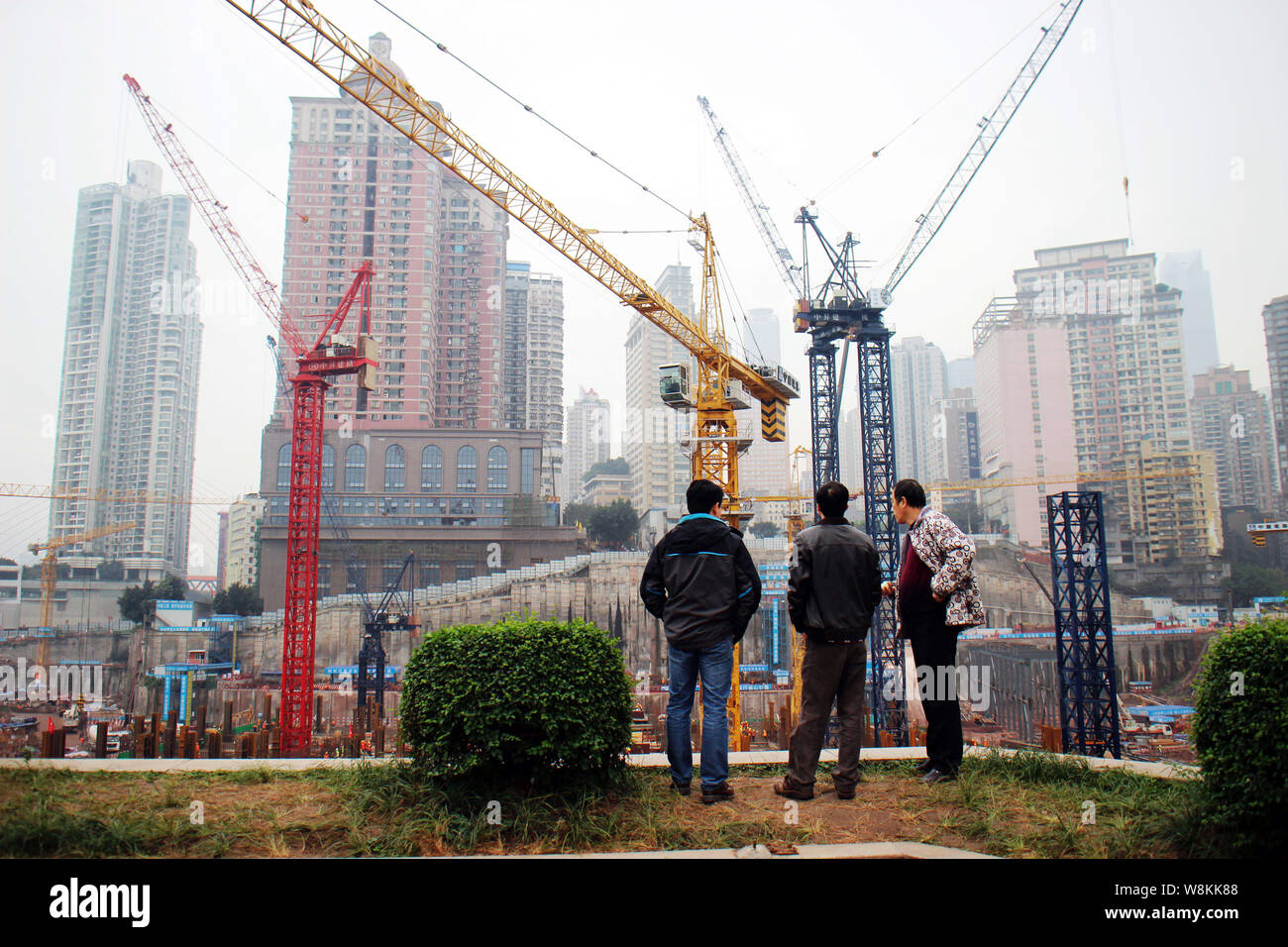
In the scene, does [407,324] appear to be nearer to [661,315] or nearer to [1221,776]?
[661,315]

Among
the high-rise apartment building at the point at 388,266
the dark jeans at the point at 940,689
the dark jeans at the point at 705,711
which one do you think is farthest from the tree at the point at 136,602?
the dark jeans at the point at 940,689

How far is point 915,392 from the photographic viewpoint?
410ft

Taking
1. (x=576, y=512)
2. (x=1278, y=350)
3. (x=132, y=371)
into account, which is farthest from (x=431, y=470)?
(x=1278, y=350)

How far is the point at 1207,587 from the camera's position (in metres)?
66.4

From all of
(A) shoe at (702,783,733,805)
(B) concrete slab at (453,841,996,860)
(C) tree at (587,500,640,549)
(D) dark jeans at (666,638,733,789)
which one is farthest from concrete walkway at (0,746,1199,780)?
(C) tree at (587,500,640,549)

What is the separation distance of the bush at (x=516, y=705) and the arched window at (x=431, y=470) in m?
→ 59.6

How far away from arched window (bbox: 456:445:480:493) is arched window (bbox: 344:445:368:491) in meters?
7.78

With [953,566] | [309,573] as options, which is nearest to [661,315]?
[309,573]

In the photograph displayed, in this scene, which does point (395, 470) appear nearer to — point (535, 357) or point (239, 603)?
point (239, 603)

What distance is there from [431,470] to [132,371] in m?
29.1

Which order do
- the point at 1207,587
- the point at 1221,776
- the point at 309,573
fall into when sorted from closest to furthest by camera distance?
the point at 1221,776 → the point at 309,573 → the point at 1207,587

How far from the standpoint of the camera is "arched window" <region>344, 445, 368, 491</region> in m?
60.7

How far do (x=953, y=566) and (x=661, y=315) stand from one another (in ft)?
95.8

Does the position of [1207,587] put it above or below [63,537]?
below
